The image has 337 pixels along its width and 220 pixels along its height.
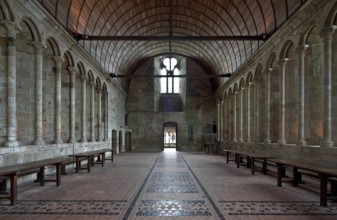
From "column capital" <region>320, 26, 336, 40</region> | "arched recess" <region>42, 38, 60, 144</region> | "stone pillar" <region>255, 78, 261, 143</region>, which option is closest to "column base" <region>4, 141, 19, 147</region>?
"arched recess" <region>42, 38, 60, 144</region>

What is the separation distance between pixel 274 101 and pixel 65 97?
432 inches

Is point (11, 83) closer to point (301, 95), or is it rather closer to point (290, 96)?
point (301, 95)

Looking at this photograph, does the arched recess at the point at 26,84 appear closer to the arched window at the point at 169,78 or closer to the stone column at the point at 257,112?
the stone column at the point at 257,112

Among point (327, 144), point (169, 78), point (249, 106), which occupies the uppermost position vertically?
point (169, 78)

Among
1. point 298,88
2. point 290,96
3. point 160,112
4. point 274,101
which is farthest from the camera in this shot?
point 160,112

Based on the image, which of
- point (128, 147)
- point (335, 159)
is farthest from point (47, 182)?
point (128, 147)

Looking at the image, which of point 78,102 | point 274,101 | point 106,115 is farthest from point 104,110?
point 274,101

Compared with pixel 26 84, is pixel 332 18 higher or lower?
higher

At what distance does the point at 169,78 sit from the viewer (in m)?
34.4

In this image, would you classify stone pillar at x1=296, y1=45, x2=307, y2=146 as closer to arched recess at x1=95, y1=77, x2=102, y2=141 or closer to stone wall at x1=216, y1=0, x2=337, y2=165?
stone wall at x1=216, y1=0, x2=337, y2=165

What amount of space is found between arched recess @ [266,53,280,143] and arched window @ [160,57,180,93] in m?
19.3

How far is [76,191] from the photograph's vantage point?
8.44 m

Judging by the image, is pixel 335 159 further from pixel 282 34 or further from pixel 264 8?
pixel 264 8

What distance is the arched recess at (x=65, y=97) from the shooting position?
14992 millimetres
